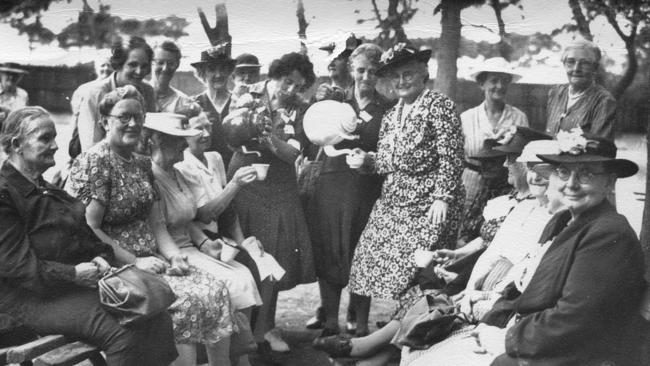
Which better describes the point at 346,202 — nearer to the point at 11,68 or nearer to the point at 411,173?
the point at 411,173

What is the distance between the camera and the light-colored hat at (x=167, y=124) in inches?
163

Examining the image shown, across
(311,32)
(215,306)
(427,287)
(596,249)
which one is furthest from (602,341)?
(311,32)

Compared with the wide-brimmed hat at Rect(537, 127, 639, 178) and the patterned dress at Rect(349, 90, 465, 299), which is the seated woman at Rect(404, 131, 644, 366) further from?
the patterned dress at Rect(349, 90, 465, 299)

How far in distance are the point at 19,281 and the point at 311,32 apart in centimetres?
191

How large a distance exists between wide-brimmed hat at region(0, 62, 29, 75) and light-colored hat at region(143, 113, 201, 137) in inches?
31.6

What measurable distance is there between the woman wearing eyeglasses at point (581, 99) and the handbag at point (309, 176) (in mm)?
1250

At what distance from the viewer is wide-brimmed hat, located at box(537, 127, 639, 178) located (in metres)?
3.22

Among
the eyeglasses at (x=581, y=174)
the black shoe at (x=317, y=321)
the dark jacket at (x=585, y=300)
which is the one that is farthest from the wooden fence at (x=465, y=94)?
the black shoe at (x=317, y=321)

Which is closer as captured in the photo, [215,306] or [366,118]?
[215,306]

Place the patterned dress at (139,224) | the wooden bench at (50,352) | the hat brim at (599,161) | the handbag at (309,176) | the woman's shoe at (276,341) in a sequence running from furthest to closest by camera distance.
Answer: the handbag at (309,176) → the woman's shoe at (276,341) → the patterned dress at (139,224) → the wooden bench at (50,352) → the hat brim at (599,161)

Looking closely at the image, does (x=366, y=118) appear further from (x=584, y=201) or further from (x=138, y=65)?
(x=584, y=201)

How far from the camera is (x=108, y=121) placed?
13.1 feet

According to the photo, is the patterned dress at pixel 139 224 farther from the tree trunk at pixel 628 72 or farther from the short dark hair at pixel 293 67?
the tree trunk at pixel 628 72

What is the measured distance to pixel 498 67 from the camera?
13.8 feet
